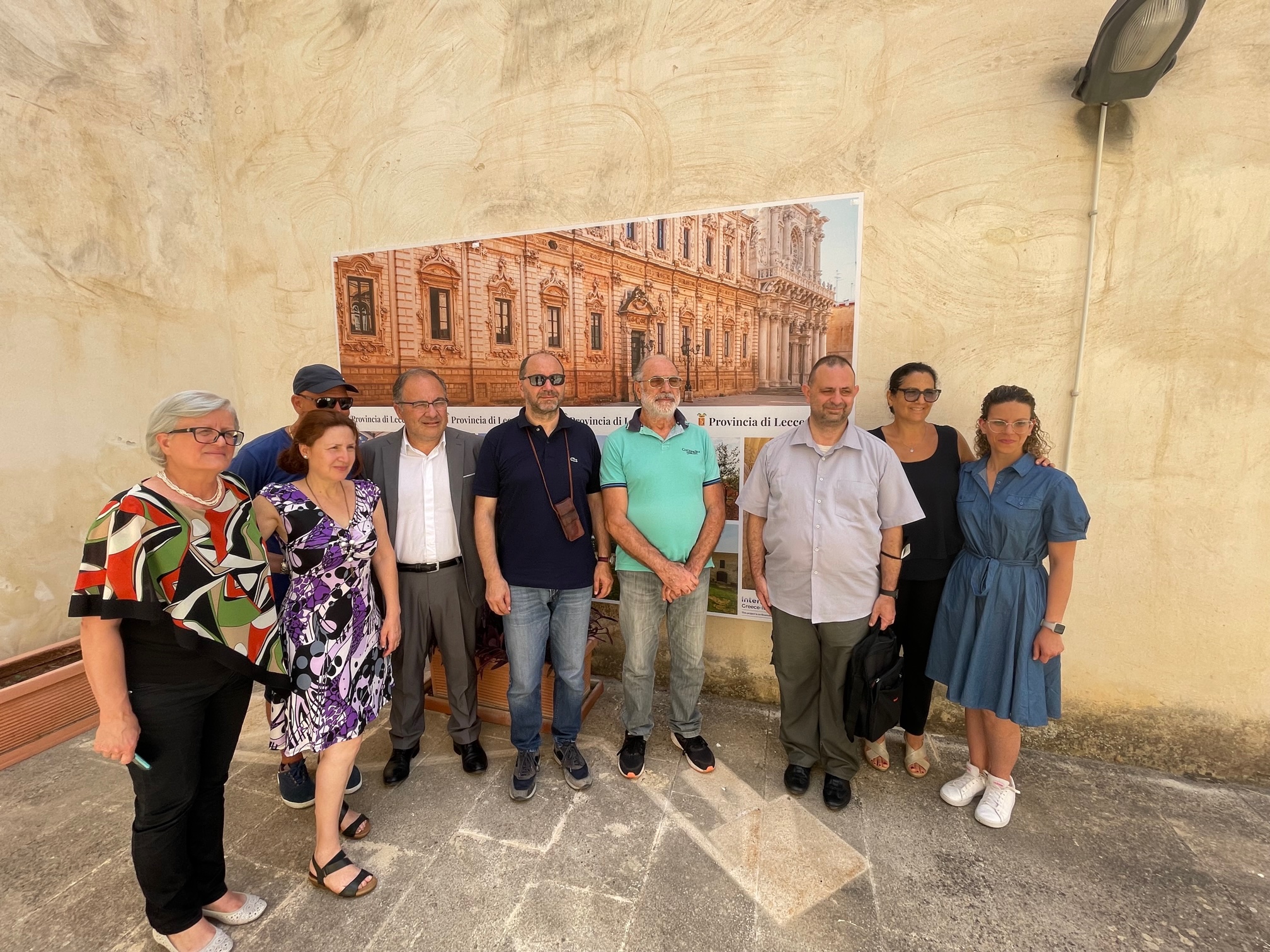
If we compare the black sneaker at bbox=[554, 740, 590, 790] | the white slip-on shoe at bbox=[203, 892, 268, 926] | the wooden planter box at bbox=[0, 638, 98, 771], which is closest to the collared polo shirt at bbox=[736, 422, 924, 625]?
the black sneaker at bbox=[554, 740, 590, 790]

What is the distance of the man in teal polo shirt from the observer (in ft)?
8.52

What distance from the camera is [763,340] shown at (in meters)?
3.23

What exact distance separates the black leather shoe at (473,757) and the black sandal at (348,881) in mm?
697

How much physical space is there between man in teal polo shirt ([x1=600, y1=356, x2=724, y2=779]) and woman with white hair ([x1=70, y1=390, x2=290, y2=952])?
1475 mm

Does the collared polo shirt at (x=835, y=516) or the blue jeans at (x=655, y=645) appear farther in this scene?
the blue jeans at (x=655, y=645)

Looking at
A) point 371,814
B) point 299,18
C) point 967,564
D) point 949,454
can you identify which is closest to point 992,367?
point 949,454

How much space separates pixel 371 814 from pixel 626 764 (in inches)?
47.7

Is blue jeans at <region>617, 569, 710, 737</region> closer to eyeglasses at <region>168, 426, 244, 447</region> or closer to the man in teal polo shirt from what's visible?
the man in teal polo shirt

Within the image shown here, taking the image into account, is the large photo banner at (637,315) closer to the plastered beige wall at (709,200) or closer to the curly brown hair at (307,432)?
the plastered beige wall at (709,200)

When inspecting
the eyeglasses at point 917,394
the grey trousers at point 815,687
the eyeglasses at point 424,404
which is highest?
the eyeglasses at point 917,394

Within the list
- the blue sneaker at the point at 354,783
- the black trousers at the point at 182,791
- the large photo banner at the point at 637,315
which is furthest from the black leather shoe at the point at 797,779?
the black trousers at the point at 182,791

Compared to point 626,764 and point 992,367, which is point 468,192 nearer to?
point 992,367

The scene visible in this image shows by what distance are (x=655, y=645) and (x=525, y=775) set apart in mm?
874

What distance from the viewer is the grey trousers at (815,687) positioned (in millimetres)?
2559
